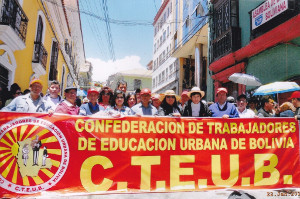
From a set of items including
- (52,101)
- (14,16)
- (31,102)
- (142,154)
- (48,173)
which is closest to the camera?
(48,173)

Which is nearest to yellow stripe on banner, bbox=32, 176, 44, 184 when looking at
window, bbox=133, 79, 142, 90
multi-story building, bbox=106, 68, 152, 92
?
multi-story building, bbox=106, 68, 152, 92

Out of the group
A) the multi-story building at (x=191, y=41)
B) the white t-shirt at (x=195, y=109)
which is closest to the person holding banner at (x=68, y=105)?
the white t-shirt at (x=195, y=109)

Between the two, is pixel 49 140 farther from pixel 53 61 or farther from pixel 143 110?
pixel 53 61

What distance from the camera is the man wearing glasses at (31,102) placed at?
3.54m

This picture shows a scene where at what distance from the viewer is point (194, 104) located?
4.20 metres

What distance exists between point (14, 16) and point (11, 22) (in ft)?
0.93

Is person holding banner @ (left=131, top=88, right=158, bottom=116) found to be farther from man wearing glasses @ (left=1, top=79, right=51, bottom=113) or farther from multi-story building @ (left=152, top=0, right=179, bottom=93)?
multi-story building @ (left=152, top=0, right=179, bottom=93)

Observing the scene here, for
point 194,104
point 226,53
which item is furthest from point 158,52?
point 194,104

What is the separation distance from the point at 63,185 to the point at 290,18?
8.34m

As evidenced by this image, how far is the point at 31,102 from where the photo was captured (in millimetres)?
3686

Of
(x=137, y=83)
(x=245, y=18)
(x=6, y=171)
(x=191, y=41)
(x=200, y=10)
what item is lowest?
(x=6, y=171)

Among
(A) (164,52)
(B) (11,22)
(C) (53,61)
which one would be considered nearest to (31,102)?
(B) (11,22)

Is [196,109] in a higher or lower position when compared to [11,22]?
lower

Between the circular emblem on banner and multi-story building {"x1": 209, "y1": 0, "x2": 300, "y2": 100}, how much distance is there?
7.83 metres
